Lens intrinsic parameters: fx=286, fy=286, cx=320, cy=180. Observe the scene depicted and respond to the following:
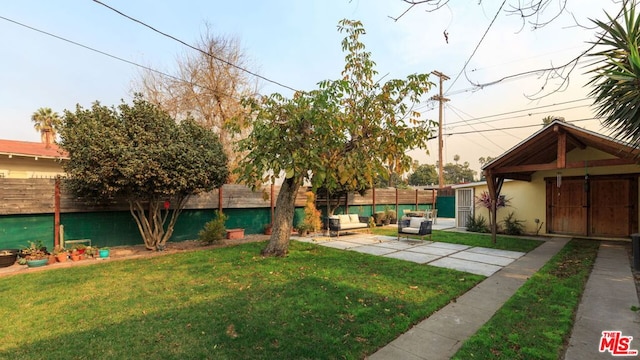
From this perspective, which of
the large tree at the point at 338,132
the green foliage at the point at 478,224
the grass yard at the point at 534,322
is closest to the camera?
the grass yard at the point at 534,322

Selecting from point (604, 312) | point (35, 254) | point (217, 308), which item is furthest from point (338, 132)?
point (35, 254)

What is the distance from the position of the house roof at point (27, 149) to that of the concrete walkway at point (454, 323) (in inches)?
519

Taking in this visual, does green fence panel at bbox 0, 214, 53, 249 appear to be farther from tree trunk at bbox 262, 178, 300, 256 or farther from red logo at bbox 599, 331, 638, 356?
red logo at bbox 599, 331, 638, 356

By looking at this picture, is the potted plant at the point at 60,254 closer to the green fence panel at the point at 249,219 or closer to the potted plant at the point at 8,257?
the potted plant at the point at 8,257

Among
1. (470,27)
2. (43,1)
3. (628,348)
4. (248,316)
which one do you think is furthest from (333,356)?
(43,1)

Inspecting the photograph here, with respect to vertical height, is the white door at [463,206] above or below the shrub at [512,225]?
above

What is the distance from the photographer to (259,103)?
6457 mm

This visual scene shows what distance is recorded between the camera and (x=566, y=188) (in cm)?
1089

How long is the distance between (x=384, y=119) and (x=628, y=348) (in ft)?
16.3

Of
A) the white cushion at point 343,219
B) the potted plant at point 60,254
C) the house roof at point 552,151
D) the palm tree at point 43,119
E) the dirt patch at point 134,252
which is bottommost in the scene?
the dirt patch at point 134,252

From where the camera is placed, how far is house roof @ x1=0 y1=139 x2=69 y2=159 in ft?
39.7

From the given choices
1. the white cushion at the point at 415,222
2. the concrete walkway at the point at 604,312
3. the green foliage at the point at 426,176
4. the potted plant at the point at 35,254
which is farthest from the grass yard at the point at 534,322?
the green foliage at the point at 426,176

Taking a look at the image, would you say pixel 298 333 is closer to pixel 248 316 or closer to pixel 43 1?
pixel 248 316

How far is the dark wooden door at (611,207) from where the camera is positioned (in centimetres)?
974
